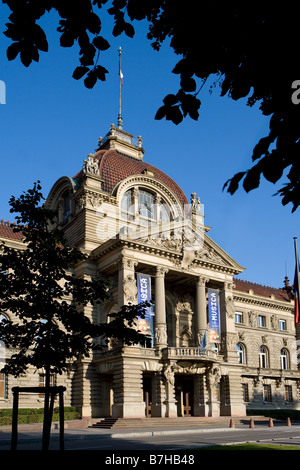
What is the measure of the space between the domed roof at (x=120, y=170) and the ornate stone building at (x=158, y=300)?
16cm

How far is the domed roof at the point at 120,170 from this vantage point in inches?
2005

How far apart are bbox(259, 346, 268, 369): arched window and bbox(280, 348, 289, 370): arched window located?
10.2ft

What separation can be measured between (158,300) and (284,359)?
28.5 meters

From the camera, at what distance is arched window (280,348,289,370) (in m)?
63.5

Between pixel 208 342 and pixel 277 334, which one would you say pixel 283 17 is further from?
pixel 277 334

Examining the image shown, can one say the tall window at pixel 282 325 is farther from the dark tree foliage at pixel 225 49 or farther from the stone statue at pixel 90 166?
the dark tree foliage at pixel 225 49

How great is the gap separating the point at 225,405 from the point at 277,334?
19586 millimetres

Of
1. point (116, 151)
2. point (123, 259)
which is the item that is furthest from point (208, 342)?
point (116, 151)

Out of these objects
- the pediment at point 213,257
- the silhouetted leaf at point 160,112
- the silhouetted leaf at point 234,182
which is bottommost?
the silhouetted leaf at point 234,182

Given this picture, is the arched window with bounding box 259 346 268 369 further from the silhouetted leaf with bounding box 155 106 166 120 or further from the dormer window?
the silhouetted leaf with bounding box 155 106 166 120

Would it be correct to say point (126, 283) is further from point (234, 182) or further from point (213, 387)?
point (234, 182)

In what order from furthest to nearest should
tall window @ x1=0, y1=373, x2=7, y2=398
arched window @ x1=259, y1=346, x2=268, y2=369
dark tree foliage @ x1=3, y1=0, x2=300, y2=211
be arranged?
arched window @ x1=259, y1=346, x2=268, y2=369, tall window @ x1=0, y1=373, x2=7, y2=398, dark tree foliage @ x1=3, y1=0, x2=300, y2=211

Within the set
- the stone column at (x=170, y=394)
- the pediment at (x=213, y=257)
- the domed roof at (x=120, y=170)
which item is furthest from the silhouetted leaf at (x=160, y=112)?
the domed roof at (x=120, y=170)

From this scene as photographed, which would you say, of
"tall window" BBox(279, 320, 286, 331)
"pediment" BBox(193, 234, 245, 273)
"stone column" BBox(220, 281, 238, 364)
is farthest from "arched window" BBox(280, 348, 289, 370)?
"pediment" BBox(193, 234, 245, 273)
